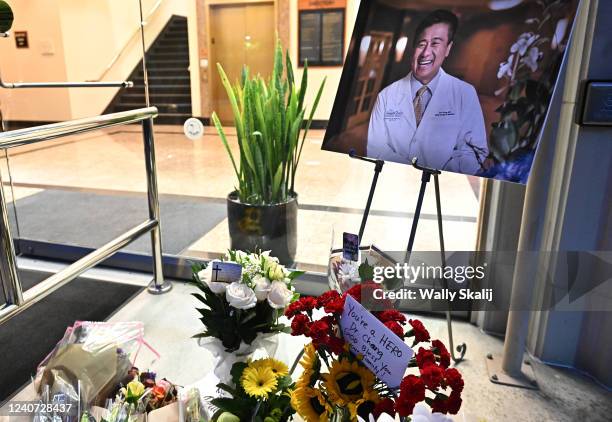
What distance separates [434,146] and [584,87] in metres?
0.52

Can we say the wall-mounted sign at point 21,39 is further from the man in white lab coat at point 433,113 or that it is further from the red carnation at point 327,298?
the red carnation at point 327,298

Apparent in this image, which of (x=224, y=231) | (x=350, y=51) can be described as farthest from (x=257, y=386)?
(x=224, y=231)

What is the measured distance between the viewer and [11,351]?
5.76 feet

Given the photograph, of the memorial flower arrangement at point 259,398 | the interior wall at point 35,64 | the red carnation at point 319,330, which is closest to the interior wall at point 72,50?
the interior wall at point 35,64

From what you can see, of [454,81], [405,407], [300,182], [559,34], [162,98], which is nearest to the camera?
[405,407]

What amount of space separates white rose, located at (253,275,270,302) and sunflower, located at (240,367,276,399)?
147mm

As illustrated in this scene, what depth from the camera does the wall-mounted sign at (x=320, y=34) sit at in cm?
367

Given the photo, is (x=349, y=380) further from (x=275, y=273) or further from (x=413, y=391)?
(x=275, y=273)

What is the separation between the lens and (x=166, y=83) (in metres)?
3.09

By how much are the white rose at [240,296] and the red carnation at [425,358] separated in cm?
36

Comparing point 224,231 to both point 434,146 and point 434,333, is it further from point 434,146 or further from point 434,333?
point 434,146

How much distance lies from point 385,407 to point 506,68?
99 centimetres

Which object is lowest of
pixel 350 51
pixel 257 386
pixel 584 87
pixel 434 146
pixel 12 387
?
pixel 12 387

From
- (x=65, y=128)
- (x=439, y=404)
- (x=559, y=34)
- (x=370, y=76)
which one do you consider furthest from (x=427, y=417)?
(x=65, y=128)
